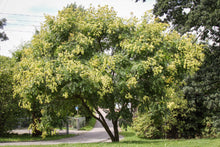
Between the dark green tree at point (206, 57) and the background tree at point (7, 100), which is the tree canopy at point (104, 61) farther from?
the background tree at point (7, 100)

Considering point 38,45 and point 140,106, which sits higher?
point 38,45

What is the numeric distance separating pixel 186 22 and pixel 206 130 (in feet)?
26.6

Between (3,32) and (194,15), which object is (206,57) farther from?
(3,32)

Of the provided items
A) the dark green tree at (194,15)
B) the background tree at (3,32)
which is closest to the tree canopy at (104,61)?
the dark green tree at (194,15)

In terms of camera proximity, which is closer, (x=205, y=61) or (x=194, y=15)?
(x=194, y=15)

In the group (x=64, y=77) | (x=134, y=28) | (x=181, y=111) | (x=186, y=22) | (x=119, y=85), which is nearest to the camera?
(x=64, y=77)

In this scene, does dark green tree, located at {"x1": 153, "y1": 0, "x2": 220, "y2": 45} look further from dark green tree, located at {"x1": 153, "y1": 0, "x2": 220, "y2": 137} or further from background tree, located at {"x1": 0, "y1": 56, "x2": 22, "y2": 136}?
background tree, located at {"x1": 0, "y1": 56, "x2": 22, "y2": 136}

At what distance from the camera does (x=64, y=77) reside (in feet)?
22.5

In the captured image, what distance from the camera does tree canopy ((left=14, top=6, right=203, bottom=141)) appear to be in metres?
7.04

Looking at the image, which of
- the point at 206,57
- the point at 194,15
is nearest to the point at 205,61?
the point at 206,57

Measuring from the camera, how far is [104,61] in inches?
290

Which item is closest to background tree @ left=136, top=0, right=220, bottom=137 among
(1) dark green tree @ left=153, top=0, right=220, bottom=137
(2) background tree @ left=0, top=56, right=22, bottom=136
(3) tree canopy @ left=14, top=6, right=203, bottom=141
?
(1) dark green tree @ left=153, top=0, right=220, bottom=137

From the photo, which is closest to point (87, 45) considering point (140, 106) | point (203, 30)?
point (140, 106)

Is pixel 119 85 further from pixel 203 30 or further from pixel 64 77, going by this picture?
pixel 203 30
